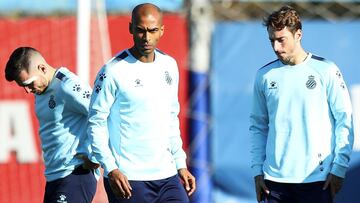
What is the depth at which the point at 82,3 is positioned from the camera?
445 inches

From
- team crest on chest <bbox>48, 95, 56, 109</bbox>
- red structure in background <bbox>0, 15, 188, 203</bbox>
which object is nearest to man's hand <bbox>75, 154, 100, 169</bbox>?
team crest on chest <bbox>48, 95, 56, 109</bbox>

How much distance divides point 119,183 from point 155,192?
0.35 metres

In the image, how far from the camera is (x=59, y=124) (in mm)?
7062

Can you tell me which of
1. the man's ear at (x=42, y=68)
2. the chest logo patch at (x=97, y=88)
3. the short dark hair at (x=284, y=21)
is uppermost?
the short dark hair at (x=284, y=21)

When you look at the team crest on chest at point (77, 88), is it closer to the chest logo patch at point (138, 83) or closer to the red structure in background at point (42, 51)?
the chest logo patch at point (138, 83)

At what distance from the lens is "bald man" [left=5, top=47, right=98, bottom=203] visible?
23.0 ft

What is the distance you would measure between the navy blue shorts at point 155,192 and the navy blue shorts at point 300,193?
0.63m

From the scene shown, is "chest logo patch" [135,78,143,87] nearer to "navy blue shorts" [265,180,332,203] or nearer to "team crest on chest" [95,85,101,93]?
"team crest on chest" [95,85,101,93]

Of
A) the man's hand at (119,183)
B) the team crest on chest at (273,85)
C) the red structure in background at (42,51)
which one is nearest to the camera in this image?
the man's hand at (119,183)

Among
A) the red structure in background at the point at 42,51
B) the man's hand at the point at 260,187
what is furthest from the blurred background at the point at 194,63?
the man's hand at the point at 260,187

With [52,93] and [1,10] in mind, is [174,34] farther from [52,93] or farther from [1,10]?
[52,93]

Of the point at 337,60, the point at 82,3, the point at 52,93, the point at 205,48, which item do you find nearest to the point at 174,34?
the point at 205,48

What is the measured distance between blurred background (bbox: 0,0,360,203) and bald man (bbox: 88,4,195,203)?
473 centimetres

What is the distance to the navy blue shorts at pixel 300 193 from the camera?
21.3 ft
